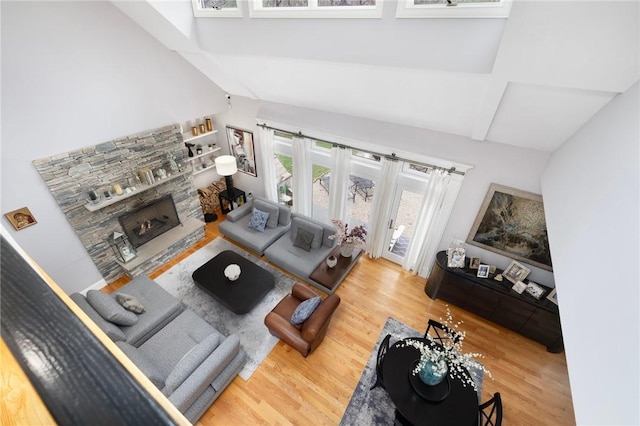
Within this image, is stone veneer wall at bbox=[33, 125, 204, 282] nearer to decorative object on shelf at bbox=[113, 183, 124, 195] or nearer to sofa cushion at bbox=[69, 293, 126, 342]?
decorative object on shelf at bbox=[113, 183, 124, 195]

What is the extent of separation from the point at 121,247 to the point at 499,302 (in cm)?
630

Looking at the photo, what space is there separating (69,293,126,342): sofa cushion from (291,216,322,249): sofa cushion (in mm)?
3031

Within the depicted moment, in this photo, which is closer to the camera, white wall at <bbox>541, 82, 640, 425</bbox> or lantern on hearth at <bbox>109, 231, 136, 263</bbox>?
white wall at <bbox>541, 82, 640, 425</bbox>

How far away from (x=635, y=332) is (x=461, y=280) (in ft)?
11.2

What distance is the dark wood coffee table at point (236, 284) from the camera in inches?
167

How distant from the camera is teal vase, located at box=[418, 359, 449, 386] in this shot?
2.80m

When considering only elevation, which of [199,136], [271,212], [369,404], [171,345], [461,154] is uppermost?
[461,154]

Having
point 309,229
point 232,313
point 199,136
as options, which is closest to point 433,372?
point 232,313

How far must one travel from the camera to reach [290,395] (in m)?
3.48

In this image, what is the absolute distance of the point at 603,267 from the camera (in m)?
1.51

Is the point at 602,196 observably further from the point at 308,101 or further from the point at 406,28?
the point at 308,101

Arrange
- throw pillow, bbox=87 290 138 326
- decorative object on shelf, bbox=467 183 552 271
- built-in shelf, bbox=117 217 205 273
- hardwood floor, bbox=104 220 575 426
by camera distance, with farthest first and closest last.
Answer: built-in shelf, bbox=117 217 205 273 → decorative object on shelf, bbox=467 183 552 271 → throw pillow, bbox=87 290 138 326 → hardwood floor, bbox=104 220 575 426

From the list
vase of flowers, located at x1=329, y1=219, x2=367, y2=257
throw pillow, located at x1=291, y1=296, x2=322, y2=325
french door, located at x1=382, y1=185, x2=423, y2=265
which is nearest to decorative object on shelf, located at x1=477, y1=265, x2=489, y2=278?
french door, located at x1=382, y1=185, x2=423, y2=265

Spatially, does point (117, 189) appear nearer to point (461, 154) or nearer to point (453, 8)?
point (453, 8)
